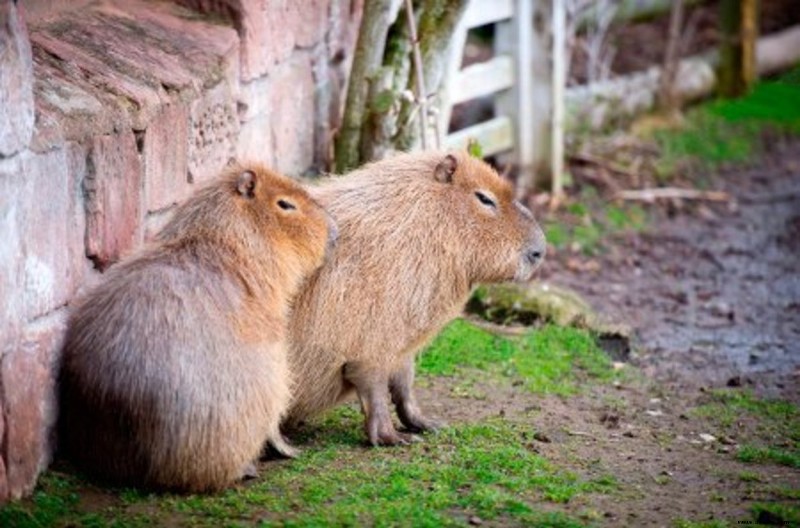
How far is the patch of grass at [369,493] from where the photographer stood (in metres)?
3.83

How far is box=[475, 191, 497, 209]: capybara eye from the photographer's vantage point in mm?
4953

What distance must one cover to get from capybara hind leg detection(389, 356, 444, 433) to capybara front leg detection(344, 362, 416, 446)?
0.19m

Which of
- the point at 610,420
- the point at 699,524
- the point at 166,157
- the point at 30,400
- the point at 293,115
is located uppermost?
the point at 293,115

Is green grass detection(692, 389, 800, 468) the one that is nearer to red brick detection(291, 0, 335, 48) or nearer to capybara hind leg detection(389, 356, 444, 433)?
capybara hind leg detection(389, 356, 444, 433)

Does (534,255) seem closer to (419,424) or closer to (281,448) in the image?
(419,424)

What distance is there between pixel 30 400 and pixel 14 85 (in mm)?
830

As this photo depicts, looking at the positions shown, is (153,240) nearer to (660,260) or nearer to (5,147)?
(5,147)

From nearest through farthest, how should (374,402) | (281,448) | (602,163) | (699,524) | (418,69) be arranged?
(699,524) → (281,448) → (374,402) → (418,69) → (602,163)

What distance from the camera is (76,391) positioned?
3.95 metres

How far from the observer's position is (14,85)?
11.9 ft

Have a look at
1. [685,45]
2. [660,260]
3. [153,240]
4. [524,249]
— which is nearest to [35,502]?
[153,240]

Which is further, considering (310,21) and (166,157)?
(310,21)

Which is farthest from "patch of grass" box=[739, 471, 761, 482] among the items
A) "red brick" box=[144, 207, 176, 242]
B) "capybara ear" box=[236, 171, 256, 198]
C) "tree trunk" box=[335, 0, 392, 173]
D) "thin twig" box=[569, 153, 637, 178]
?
"thin twig" box=[569, 153, 637, 178]

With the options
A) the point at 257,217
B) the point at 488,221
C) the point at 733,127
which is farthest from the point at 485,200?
the point at 733,127
